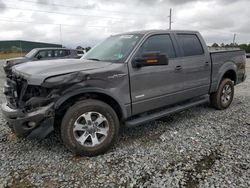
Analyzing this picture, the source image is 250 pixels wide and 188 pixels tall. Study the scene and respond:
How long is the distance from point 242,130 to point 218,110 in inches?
50.5

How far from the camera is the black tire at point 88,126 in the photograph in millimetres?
2949

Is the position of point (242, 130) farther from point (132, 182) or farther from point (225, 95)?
point (132, 182)

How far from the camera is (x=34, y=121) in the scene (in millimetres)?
2787

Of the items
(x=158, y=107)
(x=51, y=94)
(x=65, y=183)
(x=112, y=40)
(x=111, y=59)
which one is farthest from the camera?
(x=112, y=40)

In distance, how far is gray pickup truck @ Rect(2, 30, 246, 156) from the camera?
2.83 metres

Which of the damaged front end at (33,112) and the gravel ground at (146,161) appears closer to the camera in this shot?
the gravel ground at (146,161)

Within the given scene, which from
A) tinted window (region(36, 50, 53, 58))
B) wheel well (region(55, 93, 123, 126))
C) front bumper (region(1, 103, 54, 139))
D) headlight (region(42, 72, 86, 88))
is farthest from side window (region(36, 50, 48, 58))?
headlight (region(42, 72, 86, 88))

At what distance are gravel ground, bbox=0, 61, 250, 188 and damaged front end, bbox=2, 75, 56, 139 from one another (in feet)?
1.68

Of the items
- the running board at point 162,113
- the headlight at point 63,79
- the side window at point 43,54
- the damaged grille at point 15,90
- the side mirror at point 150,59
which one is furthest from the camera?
the side window at point 43,54

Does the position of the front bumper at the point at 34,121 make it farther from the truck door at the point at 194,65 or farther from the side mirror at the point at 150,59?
the truck door at the point at 194,65

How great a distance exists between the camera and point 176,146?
3.44 m

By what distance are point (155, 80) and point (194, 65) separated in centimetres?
116

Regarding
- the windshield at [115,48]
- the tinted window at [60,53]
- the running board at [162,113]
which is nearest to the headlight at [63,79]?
the windshield at [115,48]

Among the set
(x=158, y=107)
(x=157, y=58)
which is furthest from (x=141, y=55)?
(x=158, y=107)
